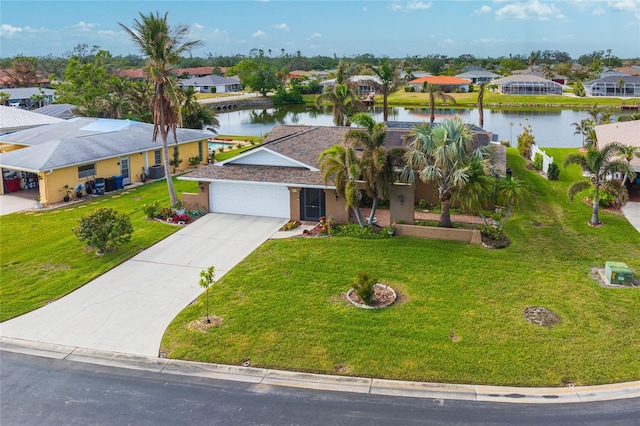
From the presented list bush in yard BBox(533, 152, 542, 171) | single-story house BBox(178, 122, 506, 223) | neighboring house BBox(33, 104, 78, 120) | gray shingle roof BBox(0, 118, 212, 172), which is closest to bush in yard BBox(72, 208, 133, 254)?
single-story house BBox(178, 122, 506, 223)

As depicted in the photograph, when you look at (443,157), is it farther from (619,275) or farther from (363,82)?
(363,82)

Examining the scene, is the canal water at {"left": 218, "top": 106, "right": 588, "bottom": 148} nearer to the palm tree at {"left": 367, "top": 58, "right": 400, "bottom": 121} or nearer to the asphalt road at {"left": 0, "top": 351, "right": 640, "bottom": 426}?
the palm tree at {"left": 367, "top": 58, "right": 400, "bottom": 121}

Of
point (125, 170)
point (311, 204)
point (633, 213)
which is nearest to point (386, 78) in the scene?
point (125, 170)

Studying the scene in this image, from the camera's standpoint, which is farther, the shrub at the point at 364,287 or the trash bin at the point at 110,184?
the trash bin at the point at 110,184

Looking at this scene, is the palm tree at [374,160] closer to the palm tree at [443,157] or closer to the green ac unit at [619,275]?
the palm tree at [443,157]

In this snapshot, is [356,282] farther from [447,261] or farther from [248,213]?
[248,213]

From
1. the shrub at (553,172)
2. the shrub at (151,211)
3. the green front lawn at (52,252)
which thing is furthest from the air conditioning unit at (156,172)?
the shrub at (553,172)
